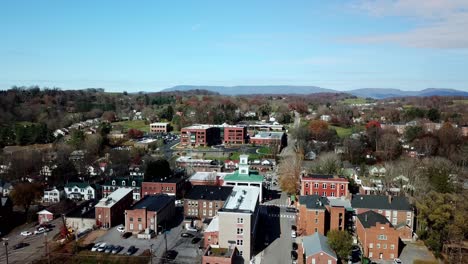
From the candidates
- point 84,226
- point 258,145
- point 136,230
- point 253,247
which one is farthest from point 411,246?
point 258,145

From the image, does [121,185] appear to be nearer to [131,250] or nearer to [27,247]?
[27,247]

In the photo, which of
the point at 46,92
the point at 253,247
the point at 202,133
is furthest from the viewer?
the point at 46,92

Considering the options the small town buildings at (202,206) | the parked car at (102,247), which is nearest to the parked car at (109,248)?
the parked car at (102,247)

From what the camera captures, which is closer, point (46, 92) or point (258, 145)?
point (258, 145)

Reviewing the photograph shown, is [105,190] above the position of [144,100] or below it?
below

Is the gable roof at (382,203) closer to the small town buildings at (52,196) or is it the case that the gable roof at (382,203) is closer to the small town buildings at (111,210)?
the small town buildings at (111,210)

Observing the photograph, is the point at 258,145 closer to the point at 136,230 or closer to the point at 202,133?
the point at 202,133

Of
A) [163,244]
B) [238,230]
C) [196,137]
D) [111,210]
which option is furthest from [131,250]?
[196,137]
